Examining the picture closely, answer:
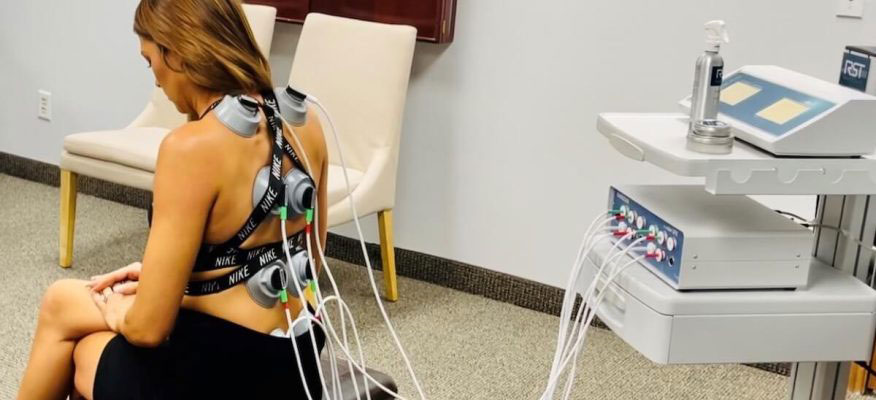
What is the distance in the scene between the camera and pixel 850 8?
2.77 m

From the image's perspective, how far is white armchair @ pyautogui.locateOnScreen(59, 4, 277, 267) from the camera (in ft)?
11.2

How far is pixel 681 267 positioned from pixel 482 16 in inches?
71.9

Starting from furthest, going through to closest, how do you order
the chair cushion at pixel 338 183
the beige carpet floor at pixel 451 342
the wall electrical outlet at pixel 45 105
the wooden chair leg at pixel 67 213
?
1. the wall electrical outlet at pixel 45 105
2. the wooden chair leg at pixel 67 213
3. the chair cushion at pixel 338 183
4. the beige carpet floor at pixel 451 342

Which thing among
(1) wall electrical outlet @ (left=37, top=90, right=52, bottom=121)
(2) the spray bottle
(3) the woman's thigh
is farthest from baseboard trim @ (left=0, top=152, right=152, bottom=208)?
(2) the spray bottle

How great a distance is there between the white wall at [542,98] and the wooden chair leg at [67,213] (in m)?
0.81

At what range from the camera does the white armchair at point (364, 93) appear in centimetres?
329

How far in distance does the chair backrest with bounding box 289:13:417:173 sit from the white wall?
0.22 meters

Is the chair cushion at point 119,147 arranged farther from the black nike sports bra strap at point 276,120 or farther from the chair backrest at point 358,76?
the black nike sports bra strap at point 276,120

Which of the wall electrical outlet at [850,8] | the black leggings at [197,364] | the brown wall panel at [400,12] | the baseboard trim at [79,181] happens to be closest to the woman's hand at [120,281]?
the black leggings at [197,364]

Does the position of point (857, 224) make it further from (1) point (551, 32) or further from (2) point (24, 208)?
(2) point (24, 208)

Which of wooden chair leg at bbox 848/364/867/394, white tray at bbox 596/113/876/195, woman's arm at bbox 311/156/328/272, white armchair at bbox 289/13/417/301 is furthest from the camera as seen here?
white armchair at bbox 289/13/417/301

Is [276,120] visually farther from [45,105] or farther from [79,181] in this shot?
[45,105]

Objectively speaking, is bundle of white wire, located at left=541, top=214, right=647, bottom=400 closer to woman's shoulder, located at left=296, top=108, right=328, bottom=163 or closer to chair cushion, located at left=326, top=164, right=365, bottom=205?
woman's shoulder, located at left=296, top=108, right=328, bottom=163

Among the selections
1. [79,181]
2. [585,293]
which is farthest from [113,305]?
[79,181]
